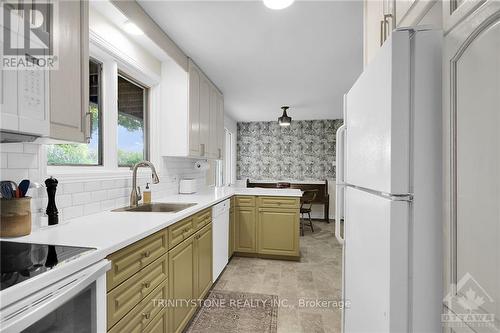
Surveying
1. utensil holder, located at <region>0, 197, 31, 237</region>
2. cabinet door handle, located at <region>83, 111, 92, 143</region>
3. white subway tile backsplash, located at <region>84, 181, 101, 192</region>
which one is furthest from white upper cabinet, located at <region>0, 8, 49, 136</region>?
white subway tile backsplash, located at <region>84, 181, 101, 192</region>

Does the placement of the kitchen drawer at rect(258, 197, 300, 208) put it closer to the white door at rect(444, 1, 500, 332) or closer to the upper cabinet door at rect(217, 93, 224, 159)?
the upper cabinet door at rect(217, 93, 224, 159)

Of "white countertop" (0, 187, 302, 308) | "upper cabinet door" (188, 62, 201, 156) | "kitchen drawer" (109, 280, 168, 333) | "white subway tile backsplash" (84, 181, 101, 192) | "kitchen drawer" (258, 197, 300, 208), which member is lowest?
"kitchen drawer" (109, 280, 168, 333)

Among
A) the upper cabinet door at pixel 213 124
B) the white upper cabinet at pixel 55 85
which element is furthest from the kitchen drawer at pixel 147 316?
the upper cabinet door at pixel 213 124

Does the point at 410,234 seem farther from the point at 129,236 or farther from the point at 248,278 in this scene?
the point at 248,278

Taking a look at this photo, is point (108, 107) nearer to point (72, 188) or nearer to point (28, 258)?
point (72, 188)

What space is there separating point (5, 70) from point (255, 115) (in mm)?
5053

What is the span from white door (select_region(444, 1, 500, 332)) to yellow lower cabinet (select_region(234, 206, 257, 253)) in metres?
2.70

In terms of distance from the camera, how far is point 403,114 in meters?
0.81

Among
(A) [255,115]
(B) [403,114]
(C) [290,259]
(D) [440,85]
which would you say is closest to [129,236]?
(B) [403,114]

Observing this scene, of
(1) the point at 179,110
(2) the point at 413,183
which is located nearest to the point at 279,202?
(1) the point at 179,110

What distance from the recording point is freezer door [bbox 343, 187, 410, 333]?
0.81 meters

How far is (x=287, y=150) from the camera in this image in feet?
20.7

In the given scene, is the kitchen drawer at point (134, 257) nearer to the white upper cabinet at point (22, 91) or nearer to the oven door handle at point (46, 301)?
the oven door handle at point (46, 301)

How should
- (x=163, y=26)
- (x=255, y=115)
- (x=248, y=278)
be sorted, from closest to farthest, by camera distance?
1. (x=163, y=26)
2. (x=248, y=278)
3. (x=255, y=115)
